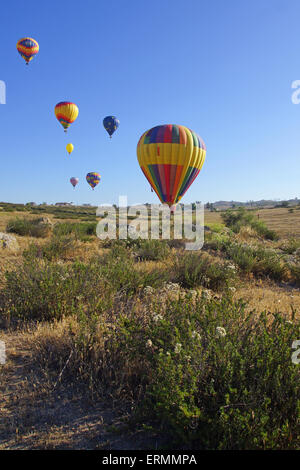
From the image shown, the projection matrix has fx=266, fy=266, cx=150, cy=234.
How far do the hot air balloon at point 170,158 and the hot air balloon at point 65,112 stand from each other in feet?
59.8

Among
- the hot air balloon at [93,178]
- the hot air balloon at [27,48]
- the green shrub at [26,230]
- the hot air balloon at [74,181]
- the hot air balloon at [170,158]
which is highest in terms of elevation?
the hot air balloon at [27,48]

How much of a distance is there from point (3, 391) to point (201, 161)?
1603 centimetres

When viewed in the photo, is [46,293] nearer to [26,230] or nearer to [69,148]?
[26,230]

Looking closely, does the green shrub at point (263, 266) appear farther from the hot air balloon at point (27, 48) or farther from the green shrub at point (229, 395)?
the hot air balloon at point (27, 48)

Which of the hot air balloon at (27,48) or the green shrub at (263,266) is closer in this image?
the green shrub at (263,266)

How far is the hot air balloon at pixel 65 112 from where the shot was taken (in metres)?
30.3

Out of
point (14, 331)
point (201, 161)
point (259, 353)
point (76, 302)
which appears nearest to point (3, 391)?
point (14, 331)

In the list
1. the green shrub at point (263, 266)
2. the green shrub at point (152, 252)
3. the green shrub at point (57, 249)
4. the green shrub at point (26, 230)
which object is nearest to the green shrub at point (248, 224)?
the green shrub at point (263, 266)

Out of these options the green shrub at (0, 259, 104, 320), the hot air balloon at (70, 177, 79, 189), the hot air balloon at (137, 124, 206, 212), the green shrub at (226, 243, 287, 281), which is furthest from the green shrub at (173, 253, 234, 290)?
the hot air balloon at (70, 177, 79, 189)

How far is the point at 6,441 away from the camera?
1963mm

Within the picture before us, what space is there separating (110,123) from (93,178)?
65.0 ft

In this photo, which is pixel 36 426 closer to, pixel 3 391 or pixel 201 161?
pixel 3 391

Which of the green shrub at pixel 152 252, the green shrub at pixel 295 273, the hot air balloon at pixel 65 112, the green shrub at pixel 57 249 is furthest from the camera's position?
the hot air balloon at pixel 65 112

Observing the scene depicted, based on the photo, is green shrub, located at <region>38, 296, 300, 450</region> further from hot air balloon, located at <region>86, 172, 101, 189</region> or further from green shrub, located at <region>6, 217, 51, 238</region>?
hot air balloon, located at <region>86, 172, 101, 189</region>
